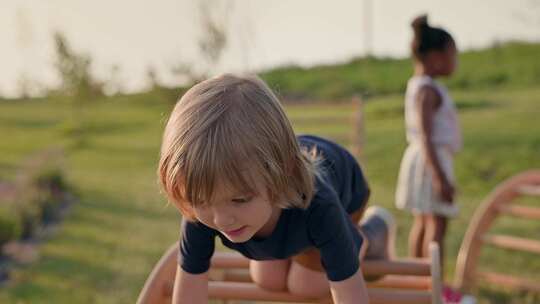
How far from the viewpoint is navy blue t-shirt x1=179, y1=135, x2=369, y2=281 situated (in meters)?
1.74

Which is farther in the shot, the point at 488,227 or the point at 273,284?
the point at 488,227

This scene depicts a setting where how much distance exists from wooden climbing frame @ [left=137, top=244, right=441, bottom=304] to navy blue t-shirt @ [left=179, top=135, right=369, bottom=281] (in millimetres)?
125

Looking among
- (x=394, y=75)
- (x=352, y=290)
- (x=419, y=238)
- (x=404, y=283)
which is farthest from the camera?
(x=394, y=75)

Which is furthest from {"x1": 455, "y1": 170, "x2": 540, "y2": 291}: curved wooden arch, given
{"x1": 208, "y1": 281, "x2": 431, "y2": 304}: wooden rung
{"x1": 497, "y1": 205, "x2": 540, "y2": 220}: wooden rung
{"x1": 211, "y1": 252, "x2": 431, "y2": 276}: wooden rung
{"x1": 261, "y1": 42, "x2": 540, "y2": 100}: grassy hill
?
{"x1": 261, "y1": 42, "x2": 540, "y2": 100}: grassy hill

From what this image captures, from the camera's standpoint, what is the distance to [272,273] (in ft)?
6.72

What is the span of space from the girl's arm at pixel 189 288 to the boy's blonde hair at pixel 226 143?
37cm

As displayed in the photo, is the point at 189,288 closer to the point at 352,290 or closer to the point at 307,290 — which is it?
the point at 307,290

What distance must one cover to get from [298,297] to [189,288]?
0.29 m

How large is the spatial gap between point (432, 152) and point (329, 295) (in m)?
1.52

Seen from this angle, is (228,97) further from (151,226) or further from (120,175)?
(120,175)

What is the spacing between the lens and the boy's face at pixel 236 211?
1.51 meters

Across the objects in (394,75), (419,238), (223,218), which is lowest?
(394,75)

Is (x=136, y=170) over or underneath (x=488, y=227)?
underneath

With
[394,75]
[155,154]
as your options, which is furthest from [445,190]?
[394,75]
